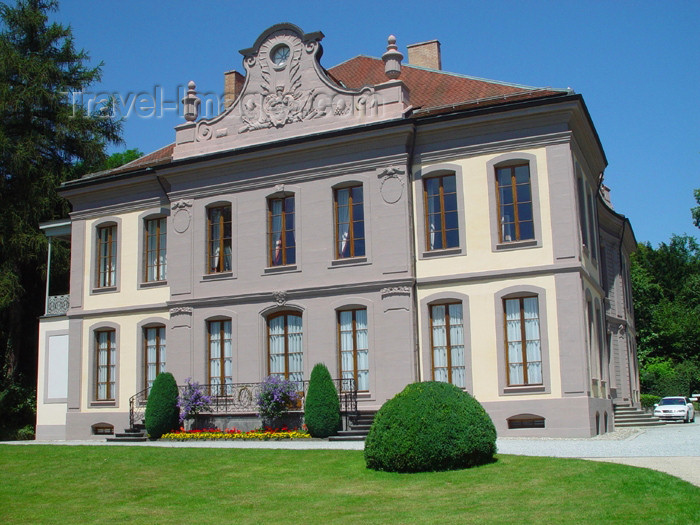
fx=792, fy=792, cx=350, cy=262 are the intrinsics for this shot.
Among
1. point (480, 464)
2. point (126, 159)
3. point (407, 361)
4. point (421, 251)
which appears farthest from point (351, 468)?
point (126, 159)

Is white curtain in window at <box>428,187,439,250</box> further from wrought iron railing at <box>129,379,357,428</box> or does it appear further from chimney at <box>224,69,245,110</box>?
chimney at <box>224,69,245,110</box>

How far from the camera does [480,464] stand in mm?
12680

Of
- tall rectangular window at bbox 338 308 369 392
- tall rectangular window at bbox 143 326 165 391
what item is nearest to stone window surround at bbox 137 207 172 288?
tall rectangular window at bbox 143 326 165 391

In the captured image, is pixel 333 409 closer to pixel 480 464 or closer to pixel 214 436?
pixel 214 436

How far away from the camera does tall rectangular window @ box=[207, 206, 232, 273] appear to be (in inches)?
926

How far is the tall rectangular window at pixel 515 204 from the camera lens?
65.9 ft

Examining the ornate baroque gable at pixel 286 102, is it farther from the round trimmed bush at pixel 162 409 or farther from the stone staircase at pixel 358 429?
the stone staircase at pixel 358 429

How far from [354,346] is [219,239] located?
5491 millimetres

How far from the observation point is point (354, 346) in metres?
21.3

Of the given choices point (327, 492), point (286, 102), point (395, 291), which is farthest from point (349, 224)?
point (327, 492)

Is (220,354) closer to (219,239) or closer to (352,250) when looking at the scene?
(219,239)

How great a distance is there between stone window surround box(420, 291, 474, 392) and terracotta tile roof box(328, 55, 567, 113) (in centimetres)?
521

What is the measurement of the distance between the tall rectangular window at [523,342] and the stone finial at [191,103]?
→ 11227mm

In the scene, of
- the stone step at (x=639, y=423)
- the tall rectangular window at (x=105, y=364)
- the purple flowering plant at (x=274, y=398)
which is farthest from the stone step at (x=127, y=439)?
the stone step at (x=639, y=423)
